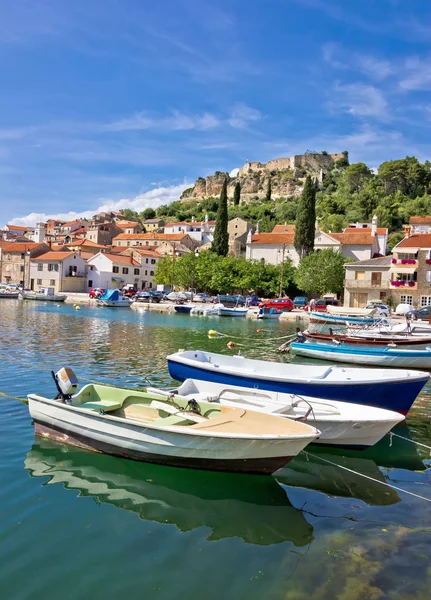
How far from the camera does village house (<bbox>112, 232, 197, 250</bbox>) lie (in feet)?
349

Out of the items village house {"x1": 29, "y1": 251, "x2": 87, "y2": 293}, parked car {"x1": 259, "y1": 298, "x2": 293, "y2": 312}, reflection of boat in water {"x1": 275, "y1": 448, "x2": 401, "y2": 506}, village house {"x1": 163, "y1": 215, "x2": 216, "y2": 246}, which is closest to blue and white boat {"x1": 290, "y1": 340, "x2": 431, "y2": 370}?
reflection of boat in water {"x1": 275, "y1": 448, "x2": 401, "y2": 506}

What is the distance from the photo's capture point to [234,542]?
22.2ft

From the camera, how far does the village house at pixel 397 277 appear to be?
53.8 m

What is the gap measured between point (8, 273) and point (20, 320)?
58751mm

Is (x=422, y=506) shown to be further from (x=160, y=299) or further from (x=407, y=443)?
(x=160, y=299)

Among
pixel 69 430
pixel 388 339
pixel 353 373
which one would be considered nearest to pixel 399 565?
pixel 69 430

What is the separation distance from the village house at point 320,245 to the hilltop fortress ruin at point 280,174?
185ft

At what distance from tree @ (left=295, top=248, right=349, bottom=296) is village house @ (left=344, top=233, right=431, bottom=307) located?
3856mm

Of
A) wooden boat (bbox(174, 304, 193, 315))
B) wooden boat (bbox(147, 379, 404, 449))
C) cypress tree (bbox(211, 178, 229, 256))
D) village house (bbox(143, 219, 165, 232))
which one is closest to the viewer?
wooden boat (bbox(147, 379, 404, 449))

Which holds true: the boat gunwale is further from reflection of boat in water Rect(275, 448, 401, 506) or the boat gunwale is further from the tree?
the tree

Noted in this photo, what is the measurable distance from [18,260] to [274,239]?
48.6 m

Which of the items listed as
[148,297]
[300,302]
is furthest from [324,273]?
[148,297]

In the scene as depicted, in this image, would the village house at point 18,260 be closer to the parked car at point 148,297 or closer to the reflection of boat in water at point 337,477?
the parked car at point 148,297

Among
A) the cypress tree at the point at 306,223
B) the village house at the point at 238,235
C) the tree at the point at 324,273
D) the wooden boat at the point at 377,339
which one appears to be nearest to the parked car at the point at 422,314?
the wooden boat at the point at 377,339
